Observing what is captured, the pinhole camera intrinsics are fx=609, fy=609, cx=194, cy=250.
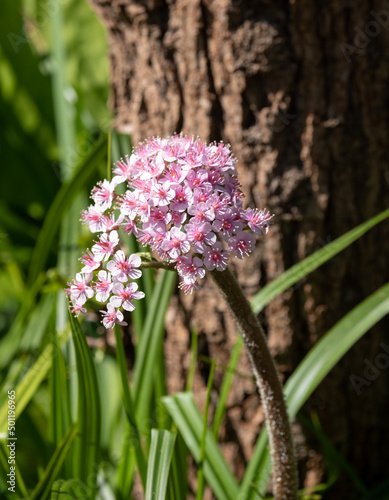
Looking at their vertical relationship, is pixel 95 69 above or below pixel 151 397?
above

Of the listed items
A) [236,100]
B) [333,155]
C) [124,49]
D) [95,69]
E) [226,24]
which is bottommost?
[333,155]

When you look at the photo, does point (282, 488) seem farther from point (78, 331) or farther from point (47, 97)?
point (47, 97)

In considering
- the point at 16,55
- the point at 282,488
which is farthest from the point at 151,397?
the point at 16,55

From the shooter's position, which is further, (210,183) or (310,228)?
(310,228)

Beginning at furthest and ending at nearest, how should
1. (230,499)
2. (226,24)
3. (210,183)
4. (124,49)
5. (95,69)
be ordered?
1. (95,69)
2. (124,49)
3. (226,24)
4. (230,499)
5. (210,183)

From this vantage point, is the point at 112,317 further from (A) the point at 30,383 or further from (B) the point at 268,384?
(A) the point at 30,383

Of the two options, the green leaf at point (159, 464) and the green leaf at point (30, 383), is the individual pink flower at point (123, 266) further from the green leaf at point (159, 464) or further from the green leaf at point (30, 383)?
the green leaf at point (30, 383)

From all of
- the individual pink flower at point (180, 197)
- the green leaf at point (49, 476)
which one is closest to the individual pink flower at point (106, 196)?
the individual pink flower at point (180, 197)
